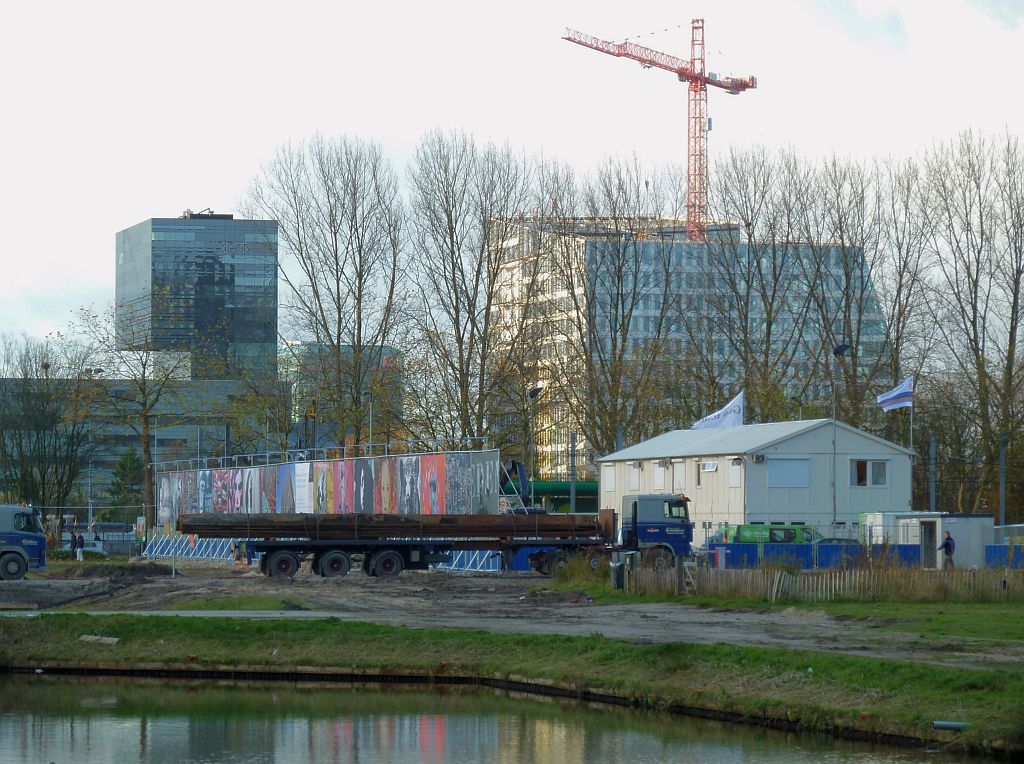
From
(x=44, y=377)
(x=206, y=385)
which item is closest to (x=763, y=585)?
(x=206, y=385)

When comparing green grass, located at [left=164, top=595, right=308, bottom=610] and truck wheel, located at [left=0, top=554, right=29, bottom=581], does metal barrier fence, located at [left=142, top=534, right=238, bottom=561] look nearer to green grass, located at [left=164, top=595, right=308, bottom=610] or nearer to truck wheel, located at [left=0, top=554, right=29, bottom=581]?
truck wheel, located at [left=0, top=554, right=29, bottom=581]

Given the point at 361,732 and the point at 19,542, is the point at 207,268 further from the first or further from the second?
the point at 361,732

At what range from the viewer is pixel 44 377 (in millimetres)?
83875

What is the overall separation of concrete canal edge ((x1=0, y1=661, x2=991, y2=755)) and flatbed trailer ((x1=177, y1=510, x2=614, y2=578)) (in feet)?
67.6

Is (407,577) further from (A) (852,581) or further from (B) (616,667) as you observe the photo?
(B) (616,667)

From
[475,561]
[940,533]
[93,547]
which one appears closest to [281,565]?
[475,561]

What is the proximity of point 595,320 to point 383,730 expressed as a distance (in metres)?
59.2

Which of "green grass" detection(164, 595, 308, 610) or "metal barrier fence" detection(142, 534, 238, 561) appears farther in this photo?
"metal barrier fence" detection(142, 534, 238, 561)

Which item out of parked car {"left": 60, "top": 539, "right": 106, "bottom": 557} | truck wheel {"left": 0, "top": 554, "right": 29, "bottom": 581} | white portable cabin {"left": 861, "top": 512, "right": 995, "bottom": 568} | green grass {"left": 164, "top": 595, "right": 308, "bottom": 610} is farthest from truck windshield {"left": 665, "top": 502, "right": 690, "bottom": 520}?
parked car {"left": 60, "top": 539, "right": 106, "bottom": 557}

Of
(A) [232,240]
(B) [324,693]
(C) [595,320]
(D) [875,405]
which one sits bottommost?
(B) [324,693]

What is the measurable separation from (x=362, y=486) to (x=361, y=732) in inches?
1448

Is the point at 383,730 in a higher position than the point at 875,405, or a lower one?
lower

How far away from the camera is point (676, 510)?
49.8m

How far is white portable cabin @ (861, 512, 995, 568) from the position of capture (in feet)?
165
